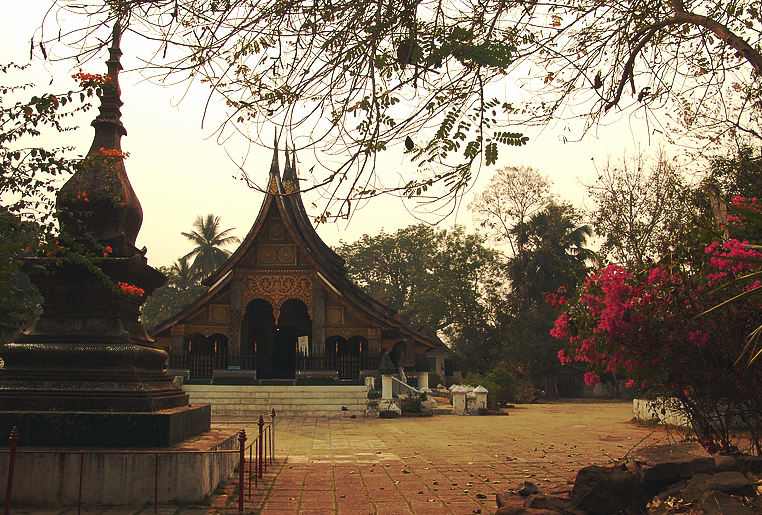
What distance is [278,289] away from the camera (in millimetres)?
21641

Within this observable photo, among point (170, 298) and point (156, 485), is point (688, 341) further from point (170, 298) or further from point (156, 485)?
point (170, 298)

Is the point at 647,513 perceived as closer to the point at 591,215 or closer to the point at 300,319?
the point at 300,319

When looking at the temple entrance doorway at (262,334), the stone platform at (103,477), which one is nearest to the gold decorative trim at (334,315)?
the temple entrance doorway at (262,334)

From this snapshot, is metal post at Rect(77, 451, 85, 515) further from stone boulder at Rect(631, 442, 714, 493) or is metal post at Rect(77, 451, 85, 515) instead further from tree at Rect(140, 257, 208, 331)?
tree at Rect(140, 257, 208, 331)

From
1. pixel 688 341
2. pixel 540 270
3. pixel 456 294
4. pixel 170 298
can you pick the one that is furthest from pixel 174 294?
pixel 688 341

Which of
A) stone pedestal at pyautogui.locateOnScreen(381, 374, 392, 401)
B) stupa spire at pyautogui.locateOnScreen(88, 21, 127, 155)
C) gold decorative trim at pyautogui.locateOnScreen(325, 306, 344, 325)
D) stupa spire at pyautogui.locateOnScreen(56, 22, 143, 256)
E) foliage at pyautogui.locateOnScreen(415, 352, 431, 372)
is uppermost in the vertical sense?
stupa spire at pyautogui.locateOnScreen(88, 21, 127, 155)

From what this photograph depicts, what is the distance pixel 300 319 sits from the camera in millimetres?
24547

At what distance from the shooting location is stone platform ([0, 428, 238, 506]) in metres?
5.14

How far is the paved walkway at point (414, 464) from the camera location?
573 centimetres

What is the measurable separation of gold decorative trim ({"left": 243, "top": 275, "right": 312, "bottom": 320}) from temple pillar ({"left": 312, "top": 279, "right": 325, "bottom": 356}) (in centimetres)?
18

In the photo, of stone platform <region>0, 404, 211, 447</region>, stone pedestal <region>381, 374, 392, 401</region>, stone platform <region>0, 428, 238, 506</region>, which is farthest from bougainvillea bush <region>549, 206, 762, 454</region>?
stone pedestal <region>381, 374, 392, 401</region>

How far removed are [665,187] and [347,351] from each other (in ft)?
46.6

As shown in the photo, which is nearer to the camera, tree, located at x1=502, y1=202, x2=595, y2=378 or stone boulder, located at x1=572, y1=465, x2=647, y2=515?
stone boulder, located at x1=572, y1=465, x2=647, y2=515

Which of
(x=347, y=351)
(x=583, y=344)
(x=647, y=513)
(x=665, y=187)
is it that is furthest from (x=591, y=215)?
(x=647, y=513)
